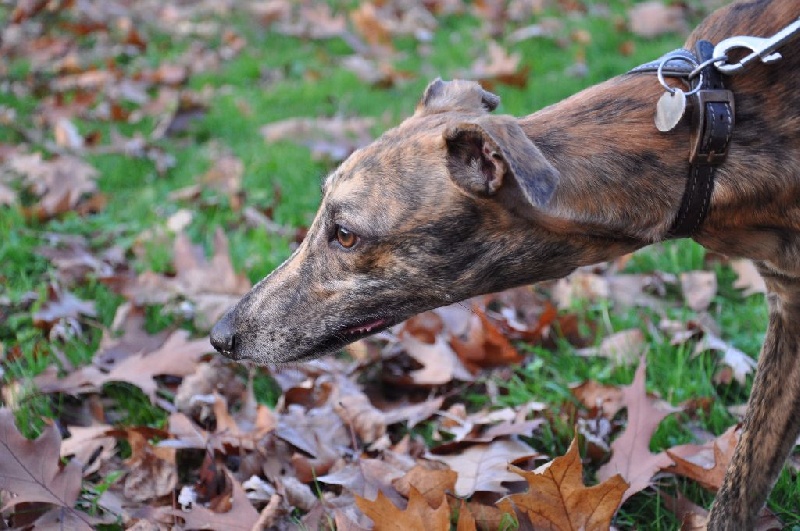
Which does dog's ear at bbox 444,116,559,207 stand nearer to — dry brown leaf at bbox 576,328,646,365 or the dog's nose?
the dog's nose

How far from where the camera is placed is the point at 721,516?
2.62 meters

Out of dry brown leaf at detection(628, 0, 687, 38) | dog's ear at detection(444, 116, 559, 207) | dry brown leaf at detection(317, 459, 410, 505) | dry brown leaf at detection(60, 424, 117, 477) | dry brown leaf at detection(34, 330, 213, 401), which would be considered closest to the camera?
dog's ear at detection(444, 116, 559, 207)

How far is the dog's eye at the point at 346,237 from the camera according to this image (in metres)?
2.59

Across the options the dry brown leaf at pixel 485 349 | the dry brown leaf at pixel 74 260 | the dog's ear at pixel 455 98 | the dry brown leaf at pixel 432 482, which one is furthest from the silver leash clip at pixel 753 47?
the dry brown leaf at pixel 74 260

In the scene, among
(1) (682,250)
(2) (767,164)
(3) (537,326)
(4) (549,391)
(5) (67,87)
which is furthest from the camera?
(5) (67,87)

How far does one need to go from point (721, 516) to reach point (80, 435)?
85.8 inches

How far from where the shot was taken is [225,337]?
2.88 m

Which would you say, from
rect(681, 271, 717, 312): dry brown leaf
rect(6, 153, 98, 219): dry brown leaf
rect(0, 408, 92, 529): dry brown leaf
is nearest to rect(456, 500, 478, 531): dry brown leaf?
rect(0, 408, 92, 529): dry brown leaf

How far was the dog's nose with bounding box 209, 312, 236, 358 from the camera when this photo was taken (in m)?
2.88

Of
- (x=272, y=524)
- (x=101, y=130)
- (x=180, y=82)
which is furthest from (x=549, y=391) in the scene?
(x=180, y=82)

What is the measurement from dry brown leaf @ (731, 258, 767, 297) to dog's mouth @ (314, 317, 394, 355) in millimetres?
2018

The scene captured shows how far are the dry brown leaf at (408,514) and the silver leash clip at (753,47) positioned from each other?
1.43 meters

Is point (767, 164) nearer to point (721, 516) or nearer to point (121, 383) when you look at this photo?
point (721, 516)

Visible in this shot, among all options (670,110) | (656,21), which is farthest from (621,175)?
(656,21)
